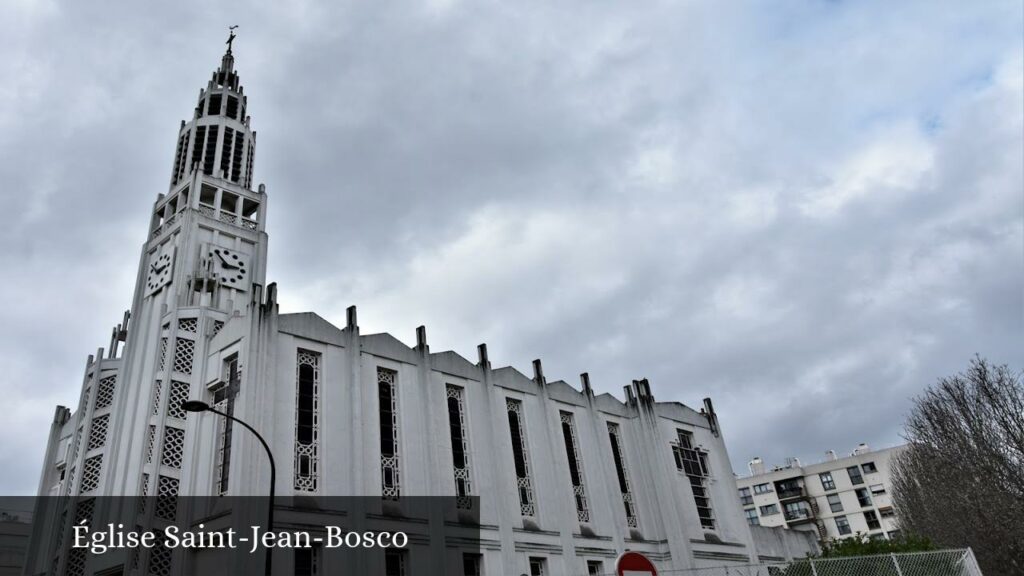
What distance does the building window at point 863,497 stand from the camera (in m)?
73.8

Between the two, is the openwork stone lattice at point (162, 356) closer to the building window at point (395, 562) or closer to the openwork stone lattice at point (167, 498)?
the openwork stone lattice at point (167, 498)

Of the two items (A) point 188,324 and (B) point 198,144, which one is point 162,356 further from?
(B) point 198,144

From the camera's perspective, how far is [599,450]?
35688mm

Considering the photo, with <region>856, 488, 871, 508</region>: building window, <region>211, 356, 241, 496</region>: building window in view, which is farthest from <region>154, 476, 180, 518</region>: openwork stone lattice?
<region>856, 488, 871, 508</region>: building window

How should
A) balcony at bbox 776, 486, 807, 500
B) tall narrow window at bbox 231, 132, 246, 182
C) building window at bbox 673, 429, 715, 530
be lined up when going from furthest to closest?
1. balcony at bbox 776, 486, 807, 500
2. tall narrow window at bbox 231, 132, 246, 182
3. building window at bbox 673, 429, 715, 530

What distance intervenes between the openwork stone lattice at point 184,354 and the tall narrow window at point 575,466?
17.1 m

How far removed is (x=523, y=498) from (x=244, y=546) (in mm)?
12830

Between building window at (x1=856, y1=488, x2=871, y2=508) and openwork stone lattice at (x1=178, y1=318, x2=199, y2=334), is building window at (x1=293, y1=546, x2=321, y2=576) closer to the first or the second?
openwork stone lattice at (x1=178, y1=318, x2=199, y2=334)

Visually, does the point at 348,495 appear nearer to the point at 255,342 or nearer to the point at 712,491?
the point at 255,342

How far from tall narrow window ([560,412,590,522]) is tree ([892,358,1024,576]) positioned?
57.0ft

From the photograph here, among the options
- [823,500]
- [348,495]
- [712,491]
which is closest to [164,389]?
[348,495]

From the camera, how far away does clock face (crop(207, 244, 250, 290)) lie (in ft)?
112

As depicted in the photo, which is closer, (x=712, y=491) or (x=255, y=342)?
(x=255, y=342)

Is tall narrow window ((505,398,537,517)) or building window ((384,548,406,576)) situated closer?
building window ((384,548,406,576))
